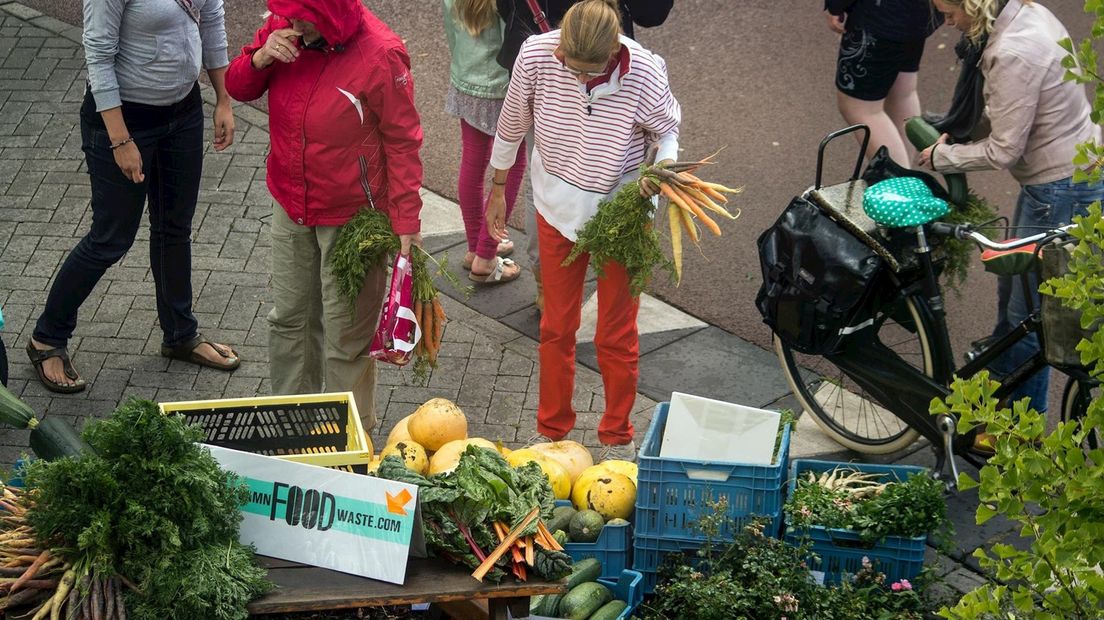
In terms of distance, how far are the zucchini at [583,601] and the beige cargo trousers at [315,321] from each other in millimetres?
1634

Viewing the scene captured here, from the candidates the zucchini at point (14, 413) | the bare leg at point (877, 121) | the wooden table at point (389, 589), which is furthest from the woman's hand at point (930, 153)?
the zucchini at point (14, 413)

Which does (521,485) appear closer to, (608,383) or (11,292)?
(608,383)

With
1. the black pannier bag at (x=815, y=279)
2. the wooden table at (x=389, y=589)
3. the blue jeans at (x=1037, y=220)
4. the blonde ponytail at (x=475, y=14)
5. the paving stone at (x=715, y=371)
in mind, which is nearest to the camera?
the wooden table at (x=389, y=589)

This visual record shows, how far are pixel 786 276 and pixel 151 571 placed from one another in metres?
3.00

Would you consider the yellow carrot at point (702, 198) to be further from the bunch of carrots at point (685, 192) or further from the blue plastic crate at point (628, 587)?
the blue plastic crate at point (628, 587)

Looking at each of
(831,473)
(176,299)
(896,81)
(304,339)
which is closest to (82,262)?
(176,299)

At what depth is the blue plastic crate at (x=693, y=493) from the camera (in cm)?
447

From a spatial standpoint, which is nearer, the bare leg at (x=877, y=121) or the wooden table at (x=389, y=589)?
the wooden table at (x=389, y=589)

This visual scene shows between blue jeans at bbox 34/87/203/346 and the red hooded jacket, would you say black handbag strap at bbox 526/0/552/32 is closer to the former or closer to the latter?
the red hooded jacket

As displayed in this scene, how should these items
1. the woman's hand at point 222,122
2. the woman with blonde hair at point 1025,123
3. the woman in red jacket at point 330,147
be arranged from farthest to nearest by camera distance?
the woman's hand at point 222,122 → the woman with blonde hair at point 1025,123 → the woman in red jacket at point 330,147

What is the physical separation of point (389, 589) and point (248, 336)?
11.0 feet

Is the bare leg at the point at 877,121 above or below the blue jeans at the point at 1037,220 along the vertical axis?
below

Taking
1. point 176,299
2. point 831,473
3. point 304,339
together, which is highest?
point 831,473

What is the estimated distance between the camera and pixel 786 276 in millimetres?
5320
